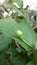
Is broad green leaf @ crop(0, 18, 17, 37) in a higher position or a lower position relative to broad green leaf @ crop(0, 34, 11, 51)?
higher

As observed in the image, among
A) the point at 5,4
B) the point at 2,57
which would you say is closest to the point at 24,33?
the point at 2,57

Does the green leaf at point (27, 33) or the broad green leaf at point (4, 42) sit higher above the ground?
the green leaf at point (27, 33)

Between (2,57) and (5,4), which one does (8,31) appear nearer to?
(2,57)

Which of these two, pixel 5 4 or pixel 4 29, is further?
pixel 5 4

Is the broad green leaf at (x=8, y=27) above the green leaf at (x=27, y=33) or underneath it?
above

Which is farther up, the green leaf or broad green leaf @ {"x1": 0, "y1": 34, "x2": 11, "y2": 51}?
the green leaf

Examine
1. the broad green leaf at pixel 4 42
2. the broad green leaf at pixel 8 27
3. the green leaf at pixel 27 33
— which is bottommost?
the broad green leaf at pixel 4 42

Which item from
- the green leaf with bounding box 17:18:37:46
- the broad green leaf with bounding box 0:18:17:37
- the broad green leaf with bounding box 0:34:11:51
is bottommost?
the broad green leaf with bounding box 0:34:11:51

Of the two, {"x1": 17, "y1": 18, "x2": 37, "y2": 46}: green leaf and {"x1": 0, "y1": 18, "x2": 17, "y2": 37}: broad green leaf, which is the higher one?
{"x1": 0, "y1": 18, "x2": 17, "y2": 37}: broad green leaf

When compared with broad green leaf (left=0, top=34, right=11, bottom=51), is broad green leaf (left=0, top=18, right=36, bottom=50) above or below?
above

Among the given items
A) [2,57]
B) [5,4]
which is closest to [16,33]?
[2,57]

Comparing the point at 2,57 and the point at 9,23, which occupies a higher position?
the point at 9,23
